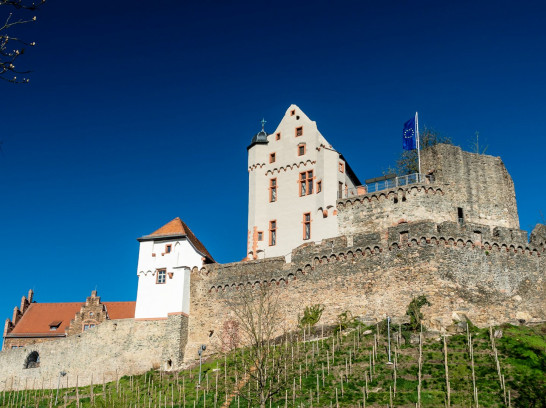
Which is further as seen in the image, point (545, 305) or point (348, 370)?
point (545, 305)

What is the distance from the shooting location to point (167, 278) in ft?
159

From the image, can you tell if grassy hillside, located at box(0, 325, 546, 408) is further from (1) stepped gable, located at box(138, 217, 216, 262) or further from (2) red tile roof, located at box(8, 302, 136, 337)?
(2) red tile roof, located at box(8, 302, 136, 337)

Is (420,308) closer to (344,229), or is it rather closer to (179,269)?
(344,229)

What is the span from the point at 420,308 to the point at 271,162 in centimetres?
2001

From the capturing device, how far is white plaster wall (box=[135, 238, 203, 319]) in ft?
156

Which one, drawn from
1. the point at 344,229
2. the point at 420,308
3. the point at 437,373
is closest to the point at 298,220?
the point at 344,229

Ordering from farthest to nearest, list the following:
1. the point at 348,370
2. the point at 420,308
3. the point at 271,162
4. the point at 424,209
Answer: the point at 271,162 < the point at 424,209 < the point at 420,308 < the point at 348,370

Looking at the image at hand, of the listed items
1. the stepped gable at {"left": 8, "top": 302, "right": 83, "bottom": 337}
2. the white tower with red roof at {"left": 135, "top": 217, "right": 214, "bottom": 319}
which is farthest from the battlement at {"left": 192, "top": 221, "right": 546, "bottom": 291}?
the stepped gable at {"left": 8, "top": 302, "right": 83, "bottom": 337}

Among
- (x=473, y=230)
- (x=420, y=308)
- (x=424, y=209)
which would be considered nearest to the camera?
(x=420, y=308)

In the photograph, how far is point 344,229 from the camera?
46969mm

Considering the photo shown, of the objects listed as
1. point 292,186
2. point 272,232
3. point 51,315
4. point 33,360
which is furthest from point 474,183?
point 51,315

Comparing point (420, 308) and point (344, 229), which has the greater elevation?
point (344, 229)

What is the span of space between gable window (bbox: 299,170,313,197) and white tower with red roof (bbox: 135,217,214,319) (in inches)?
385

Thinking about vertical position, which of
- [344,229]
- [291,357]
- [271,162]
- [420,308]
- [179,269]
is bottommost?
[291,357]
